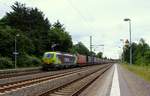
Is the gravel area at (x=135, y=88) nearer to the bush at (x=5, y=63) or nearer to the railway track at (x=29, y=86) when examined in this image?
the railway track at (x=29, y=86)

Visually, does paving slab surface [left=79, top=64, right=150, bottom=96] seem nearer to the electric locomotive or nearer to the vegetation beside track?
the vegetation beside track

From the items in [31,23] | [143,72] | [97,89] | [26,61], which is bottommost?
[97,89]

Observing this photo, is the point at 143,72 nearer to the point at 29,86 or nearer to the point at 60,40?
the point at 29,86

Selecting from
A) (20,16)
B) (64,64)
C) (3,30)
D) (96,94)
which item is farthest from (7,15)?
(96,94)

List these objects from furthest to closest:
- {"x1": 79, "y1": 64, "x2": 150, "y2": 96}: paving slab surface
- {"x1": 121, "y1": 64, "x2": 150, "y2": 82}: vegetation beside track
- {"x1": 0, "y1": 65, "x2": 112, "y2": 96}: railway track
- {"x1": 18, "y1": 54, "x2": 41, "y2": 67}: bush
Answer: {"x1": 18, "y1": 54, "x2": 41, "y2": 67}: bush < {"x1": 121, "y1": 64, "x2": 150, "y2": 82}: vegetation beside track < {"x1": 79, "y1": 64, "x2": 150, "y2": 96}: paving slab surface < {"x1": 0, "y1": 65, "x2": 112, "y2": 96}: railway track

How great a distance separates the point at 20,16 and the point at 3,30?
27.5 meters

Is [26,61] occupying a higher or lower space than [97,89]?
higher

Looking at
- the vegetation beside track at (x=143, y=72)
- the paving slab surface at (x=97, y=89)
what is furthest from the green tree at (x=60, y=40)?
the paving slab surface at (x=97, y=89)

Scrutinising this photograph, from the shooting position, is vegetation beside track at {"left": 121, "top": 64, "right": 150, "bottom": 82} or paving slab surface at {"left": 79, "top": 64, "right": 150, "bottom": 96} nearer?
paving slab surface at {"left": 79, "top": 64, "right": 150, "bottom": 96}

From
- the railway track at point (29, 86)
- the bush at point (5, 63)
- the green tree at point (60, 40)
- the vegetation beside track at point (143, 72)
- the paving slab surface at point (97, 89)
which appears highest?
the green tree at point (60, 40)

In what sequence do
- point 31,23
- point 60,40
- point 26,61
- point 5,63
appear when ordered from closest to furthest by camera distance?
Answer: 1. point 5,63
2. point 26,61
3. point 31,23
4. point 60,40

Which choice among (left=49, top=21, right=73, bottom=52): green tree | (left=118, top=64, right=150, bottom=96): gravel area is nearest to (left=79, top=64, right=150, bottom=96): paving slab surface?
(left=118, top=64, right=150, bottom=96): gravel area

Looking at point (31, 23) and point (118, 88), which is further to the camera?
point (31, 23)

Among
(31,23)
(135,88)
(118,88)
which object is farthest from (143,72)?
(31,23)
